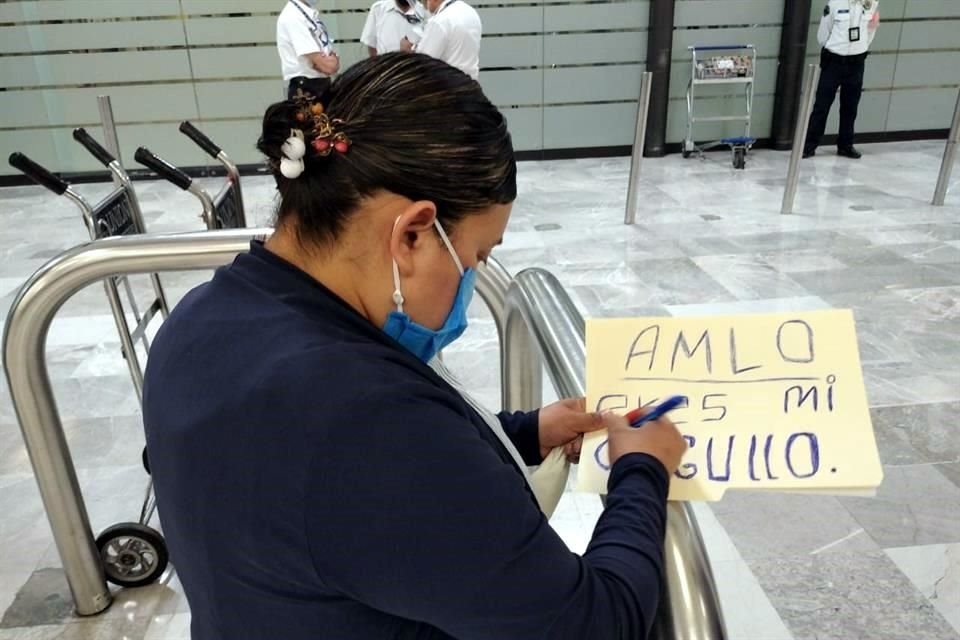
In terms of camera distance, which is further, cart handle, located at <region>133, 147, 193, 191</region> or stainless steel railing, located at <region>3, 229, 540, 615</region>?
cart handle, located at <region>133, 147, 193, 191</region>

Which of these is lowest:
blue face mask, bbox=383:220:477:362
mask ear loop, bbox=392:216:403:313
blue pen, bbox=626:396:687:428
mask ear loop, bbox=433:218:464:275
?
blue pen, bbox=626:396:687:428

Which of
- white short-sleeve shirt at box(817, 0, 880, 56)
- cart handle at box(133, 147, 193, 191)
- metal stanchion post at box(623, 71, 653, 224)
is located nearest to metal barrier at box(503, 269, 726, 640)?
cart handle at box(133, 147, 193, 191)

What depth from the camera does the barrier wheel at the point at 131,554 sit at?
193 centimetres

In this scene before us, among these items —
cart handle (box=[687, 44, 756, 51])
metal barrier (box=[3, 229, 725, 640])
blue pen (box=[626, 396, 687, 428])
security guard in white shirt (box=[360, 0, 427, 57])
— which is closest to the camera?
blue pen (box=[626, 396, 687, 428])

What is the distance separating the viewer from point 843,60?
21.8 feet

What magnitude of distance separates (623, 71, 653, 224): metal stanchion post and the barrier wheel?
151 inches

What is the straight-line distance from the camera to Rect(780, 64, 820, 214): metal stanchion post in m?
4.79

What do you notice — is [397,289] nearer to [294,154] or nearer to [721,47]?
[294,154]

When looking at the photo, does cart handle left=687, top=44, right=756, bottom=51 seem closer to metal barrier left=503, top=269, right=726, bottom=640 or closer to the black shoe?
the black shoe

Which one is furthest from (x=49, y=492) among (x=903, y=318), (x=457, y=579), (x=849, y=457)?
(x=903, y=318)

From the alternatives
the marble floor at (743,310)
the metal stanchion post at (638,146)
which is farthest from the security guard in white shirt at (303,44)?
the metal stanchion post at (638,146)

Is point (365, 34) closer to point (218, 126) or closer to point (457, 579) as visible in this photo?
point (218, 126)

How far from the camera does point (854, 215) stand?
17.0ft

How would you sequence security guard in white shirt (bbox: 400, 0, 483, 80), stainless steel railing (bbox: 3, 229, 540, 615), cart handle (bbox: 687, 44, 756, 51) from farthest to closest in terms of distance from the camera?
cart handle (bbox: 687, 44, 756, 51) < security guard in white shirt (bbox: 400, 0, 483, 80) < stainless steel railing (bbox: 3, 229, 540, 615)
